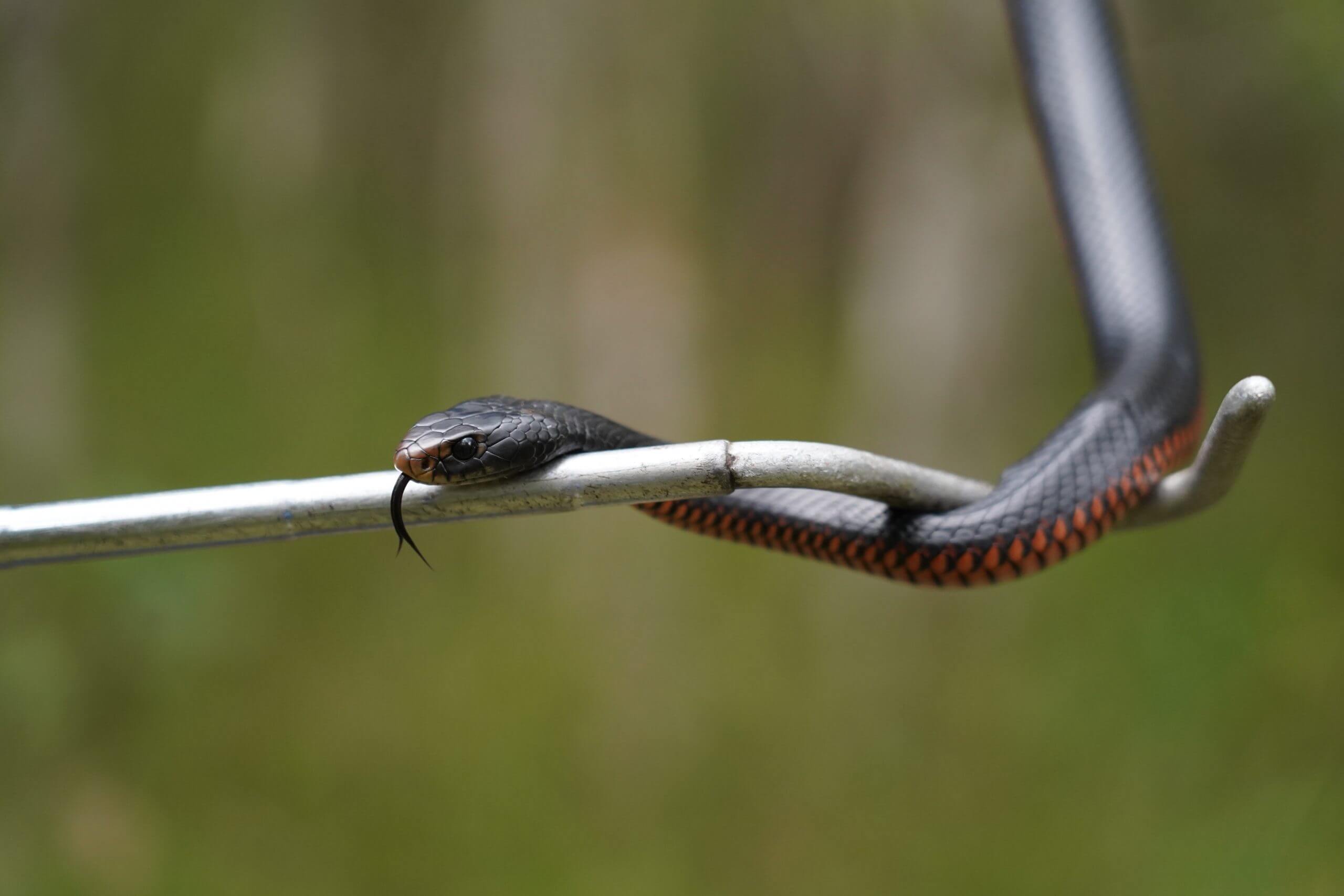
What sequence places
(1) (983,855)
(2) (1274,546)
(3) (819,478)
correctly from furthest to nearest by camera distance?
(1) (983,855)
(2) (1274,546)
(3) (819,478)

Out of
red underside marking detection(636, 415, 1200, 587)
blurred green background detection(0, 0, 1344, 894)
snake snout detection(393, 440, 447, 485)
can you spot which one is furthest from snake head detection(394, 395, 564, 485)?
blurred green background detection(0, 0, 1344, 894)

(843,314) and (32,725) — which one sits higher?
(843,314)

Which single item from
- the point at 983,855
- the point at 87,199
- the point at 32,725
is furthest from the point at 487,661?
the point at 87,199

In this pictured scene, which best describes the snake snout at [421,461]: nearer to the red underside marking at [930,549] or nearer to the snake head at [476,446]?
the snake head at [476,446]

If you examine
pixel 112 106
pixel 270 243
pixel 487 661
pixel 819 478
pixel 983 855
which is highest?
pixel 112 106

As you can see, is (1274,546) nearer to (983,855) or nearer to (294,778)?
(983,855)

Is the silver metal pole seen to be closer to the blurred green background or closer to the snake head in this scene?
the snake head
